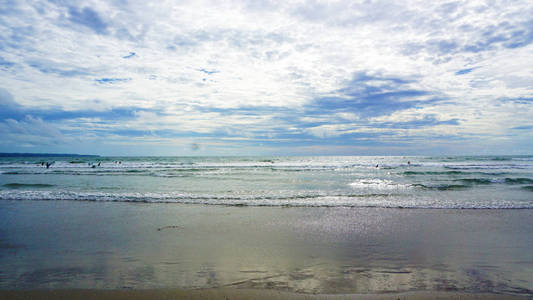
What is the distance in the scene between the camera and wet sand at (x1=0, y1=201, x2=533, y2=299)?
419 cm

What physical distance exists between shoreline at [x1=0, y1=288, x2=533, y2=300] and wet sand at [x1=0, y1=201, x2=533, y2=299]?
17mm

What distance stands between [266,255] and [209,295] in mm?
1838

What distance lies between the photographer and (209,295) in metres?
3.98

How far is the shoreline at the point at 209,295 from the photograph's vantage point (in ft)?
12.9

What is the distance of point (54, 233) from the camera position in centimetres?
717

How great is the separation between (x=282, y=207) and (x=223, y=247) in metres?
5.12

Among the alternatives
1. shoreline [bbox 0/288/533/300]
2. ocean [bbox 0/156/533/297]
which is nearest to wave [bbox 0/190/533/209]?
ocean [bbox 0/156/533/297]

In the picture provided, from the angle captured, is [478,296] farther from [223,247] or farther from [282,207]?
[282,207]

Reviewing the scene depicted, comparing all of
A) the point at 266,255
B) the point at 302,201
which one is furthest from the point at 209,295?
the point at 302,201

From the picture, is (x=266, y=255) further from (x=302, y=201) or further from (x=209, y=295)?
(x=302, y=201)

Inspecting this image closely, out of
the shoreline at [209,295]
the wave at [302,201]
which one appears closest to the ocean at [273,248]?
the shoreline at [209,295]

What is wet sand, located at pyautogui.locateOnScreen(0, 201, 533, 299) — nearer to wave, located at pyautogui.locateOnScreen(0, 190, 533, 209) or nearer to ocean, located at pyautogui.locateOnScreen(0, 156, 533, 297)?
ocean, located at pyautogui.locateOnScreen(0, 156, 533, 297)

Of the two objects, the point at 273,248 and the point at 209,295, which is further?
the point at 273,248

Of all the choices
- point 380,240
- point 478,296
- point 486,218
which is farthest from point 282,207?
point 478,296
